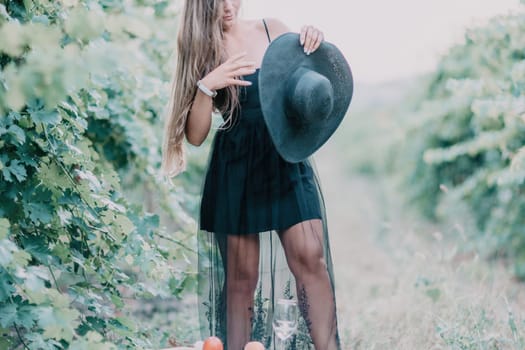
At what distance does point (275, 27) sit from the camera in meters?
2.93

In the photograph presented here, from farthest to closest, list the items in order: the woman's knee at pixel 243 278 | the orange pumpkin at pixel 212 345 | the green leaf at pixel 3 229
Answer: the woman's knee at pixel 243 278
the orange pumpkin at pixel 212 345
the green leaf at pixel 3 229

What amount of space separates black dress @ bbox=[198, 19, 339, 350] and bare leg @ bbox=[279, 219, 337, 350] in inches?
1.6

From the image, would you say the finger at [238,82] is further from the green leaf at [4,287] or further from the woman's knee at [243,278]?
the green leaf at [4,287]

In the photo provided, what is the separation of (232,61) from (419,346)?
66.1 inches

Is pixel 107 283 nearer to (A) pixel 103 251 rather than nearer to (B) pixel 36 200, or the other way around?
(A) pixel 103 251

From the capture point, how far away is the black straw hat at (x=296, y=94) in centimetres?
262

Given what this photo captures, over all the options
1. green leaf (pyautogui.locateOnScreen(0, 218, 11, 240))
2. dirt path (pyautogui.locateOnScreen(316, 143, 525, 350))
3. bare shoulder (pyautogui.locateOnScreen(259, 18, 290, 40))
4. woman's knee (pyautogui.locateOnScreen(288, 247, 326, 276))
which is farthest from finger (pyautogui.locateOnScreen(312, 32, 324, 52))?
green leaf (pyautogui.locateOnScreen(0, 218, 11, 240))

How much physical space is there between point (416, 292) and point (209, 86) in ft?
7.30

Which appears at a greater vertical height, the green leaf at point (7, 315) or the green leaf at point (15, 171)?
the green leaf at point (15, 171)

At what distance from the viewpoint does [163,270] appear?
2775 mm

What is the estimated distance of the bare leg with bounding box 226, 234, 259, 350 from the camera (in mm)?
2803

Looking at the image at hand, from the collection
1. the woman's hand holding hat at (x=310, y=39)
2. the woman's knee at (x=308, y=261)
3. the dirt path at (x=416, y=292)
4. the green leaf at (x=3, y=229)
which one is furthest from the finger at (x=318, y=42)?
the green leaf at (x=3, y=229)

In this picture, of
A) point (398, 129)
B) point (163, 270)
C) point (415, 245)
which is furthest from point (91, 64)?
point (398, 129)

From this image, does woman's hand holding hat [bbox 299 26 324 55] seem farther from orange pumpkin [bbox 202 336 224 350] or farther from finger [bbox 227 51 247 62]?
orange pumpkin [bbox 202 336 224 350]
